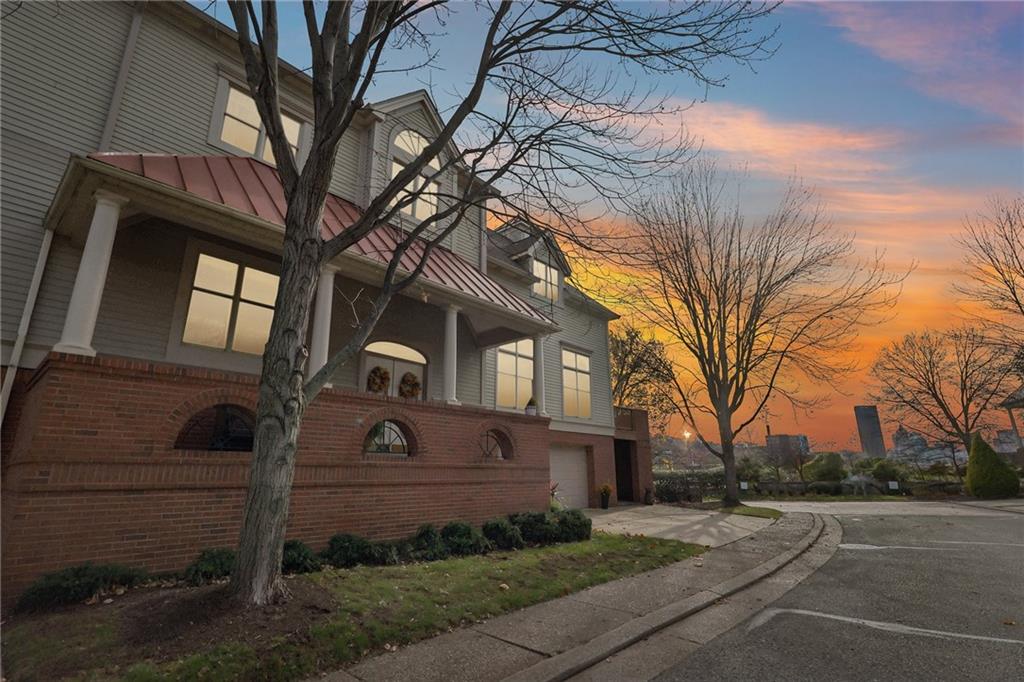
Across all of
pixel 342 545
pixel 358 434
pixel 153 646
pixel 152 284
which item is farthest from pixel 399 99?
pixel 153 646

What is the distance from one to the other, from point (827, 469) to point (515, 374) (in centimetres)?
2712

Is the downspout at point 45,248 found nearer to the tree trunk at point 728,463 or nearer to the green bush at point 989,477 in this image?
the tree trunk at point 728,463

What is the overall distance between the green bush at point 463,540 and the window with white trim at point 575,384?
966 centimetres

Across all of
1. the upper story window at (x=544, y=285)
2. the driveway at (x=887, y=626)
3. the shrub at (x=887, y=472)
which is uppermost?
the upper story window at (x=544, y=285)

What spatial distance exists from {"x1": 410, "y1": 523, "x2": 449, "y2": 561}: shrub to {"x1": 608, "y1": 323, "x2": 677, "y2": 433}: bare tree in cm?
2288

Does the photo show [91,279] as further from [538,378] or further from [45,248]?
[538,378]

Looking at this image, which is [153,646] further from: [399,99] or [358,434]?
[399,99]

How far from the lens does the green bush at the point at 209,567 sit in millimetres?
5496

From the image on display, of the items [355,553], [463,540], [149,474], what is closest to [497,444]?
[463,540]

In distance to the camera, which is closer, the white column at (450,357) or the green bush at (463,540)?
the green bush at (463,540)

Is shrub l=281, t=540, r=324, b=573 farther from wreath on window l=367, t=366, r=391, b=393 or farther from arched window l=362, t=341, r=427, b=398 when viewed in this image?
wreath on window l=367, t=366, r=391, b=393

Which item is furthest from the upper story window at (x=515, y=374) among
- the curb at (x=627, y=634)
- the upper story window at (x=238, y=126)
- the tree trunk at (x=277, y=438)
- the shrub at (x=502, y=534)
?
the tree trunk at (x=277, y=438)

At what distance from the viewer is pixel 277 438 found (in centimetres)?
491

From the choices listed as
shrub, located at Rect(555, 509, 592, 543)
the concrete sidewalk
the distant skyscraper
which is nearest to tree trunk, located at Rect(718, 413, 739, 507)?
shrub, located at Rect(555, 509, 592, 543)
